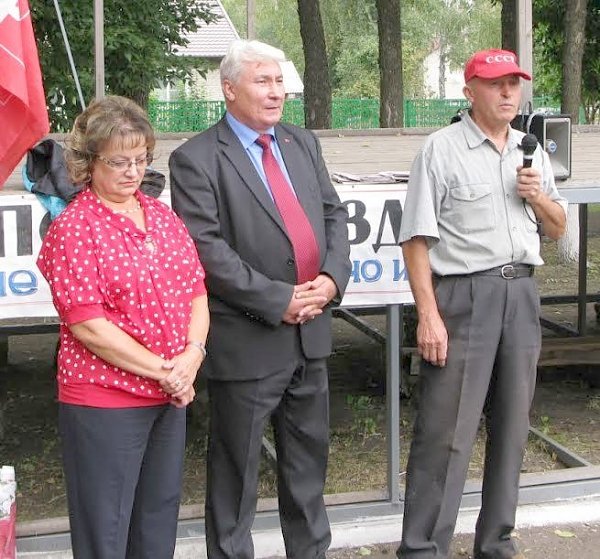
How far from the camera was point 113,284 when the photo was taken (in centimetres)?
324

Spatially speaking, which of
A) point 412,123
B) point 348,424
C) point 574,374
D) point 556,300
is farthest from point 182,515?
point 412,123

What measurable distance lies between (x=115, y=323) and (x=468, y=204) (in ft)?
4.74

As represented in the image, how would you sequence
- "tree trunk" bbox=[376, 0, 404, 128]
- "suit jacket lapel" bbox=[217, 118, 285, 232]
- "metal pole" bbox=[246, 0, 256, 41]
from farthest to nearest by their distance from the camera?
"tree trunk" bbox=[376, 0, 404, 128]
"metal pole" bbox=[246, 0, 256, 41]
"suit jacket lapel" bbox=[217, 118, 285, 232]

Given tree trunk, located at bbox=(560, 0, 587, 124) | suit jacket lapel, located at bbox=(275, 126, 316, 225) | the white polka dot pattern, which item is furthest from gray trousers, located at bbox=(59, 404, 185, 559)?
tree trunk, located at bbox=(560, 0, 587, 124)

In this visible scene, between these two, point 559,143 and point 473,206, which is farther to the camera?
point 559,143

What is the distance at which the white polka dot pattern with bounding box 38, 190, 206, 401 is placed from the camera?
10.6ft

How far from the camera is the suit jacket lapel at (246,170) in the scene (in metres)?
3.85

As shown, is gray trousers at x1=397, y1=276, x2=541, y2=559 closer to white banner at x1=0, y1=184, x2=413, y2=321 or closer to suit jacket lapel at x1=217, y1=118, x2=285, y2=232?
white banner at x1=0, y1=184, x2=413, y2=321

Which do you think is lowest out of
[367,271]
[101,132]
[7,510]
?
[7,510]

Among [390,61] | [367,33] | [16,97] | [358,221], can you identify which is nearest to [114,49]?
[390,61]

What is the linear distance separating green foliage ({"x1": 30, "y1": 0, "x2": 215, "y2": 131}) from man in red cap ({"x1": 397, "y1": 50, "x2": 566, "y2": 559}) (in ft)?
23.5

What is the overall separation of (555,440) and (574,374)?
69.0 inches

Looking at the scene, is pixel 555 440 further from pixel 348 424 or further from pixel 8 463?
pixel 8 463

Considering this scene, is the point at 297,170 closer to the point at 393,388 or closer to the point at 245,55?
the point at 245,55
